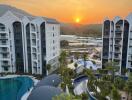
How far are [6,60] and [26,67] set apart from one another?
5245 millimetres

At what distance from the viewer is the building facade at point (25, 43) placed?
136 ft

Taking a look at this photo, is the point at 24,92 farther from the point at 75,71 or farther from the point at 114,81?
the point at 114,81

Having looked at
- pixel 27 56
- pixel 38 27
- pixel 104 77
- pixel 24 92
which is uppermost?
pixel 38 27

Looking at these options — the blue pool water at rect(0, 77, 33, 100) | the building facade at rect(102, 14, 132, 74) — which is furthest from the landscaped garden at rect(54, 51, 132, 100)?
the blue pool water at rect(0, 77, 33, 100)

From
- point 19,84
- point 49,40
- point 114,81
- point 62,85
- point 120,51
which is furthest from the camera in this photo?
point 49,40

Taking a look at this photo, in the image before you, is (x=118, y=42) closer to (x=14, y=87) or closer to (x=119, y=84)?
(x=119, y=84)

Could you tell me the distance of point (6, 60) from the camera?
4425 centimetres

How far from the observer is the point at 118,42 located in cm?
4056

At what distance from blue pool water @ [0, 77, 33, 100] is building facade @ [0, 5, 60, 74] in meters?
4.84

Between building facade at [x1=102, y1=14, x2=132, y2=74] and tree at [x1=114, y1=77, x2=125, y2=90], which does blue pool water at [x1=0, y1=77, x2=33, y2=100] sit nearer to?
tree at [x1=114, y1=77, x2=125, y2=90]

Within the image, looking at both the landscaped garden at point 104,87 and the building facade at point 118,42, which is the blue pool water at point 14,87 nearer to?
the landscaped garden at point 104,87

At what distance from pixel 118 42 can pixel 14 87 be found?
78.9 feet

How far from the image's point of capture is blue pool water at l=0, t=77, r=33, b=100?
3075 cm

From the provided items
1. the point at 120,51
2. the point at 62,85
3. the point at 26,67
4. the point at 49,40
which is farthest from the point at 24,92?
the point at 120,51
